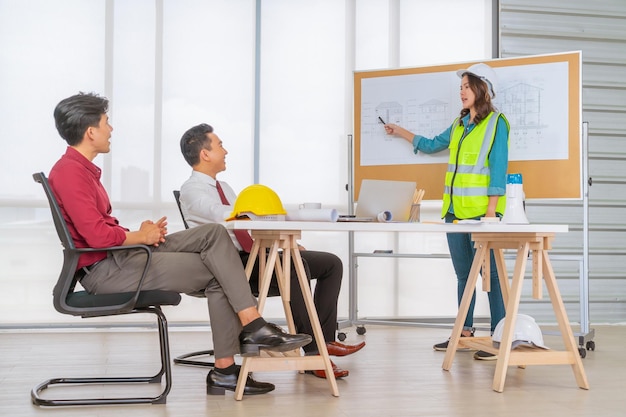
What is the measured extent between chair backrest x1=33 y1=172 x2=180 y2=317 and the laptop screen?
3.17ft

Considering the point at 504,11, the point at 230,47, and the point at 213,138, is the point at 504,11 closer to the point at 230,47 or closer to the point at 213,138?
the point at 230,47

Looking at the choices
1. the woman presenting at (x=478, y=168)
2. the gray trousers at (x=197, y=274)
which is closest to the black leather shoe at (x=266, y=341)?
the gray trousers at (x=197, y=274)

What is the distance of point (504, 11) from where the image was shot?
5820mm

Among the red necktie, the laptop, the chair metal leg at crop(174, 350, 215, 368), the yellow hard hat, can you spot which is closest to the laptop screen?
the laptop

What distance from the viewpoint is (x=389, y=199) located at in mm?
3213

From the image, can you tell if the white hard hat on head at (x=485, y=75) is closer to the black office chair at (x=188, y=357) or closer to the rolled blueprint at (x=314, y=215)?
the rolled blueprint at (x=314, y=215)

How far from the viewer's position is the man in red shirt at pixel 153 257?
2.74m

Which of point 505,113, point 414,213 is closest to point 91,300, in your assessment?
point 414,213

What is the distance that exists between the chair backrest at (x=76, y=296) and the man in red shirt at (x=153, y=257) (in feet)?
0.18

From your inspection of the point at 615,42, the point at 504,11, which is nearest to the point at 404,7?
the point at 504,11

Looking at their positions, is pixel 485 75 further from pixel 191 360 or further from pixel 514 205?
pixel 191 360

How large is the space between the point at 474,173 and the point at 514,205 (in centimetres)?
78

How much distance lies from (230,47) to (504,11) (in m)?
2.14

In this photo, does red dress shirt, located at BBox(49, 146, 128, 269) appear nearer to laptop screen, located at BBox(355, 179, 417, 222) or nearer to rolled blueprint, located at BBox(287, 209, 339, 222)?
rolled blueprint, located at BBox(287, 209, 339, 222)
